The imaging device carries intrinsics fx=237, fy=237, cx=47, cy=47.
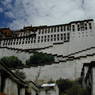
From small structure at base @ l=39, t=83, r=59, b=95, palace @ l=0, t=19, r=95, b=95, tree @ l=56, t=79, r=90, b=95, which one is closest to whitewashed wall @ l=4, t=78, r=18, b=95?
small structure at base @ l=39, t=83, r=59, b=95

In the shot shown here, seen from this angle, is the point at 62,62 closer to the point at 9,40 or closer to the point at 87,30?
the point at 87,30

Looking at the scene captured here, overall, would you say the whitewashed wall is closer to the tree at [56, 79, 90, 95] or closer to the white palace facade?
the tree at [56, 79, 90, 95]

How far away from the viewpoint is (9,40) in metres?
65.6

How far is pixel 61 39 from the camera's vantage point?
60.8 m

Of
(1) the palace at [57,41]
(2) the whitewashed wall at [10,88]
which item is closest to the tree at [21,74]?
(1) the palace at [57,41]

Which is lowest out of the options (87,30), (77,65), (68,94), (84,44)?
(68,94)

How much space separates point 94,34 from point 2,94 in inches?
1919

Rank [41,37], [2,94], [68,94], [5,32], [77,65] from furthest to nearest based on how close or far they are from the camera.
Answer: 1. [5,32]
2. [41,37]
3. [77,65]
4. [68,94]
5. [2,94]

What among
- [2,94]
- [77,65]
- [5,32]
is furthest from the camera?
[5,32]

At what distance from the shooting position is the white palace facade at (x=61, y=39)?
181ft

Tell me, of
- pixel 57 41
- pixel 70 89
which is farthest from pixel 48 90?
pixel 57 41

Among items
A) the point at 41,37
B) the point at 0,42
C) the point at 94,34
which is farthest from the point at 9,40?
the point at 94,34

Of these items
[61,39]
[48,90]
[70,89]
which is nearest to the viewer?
[48,90]

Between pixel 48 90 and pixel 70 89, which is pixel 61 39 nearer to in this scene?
pixel 70 89
